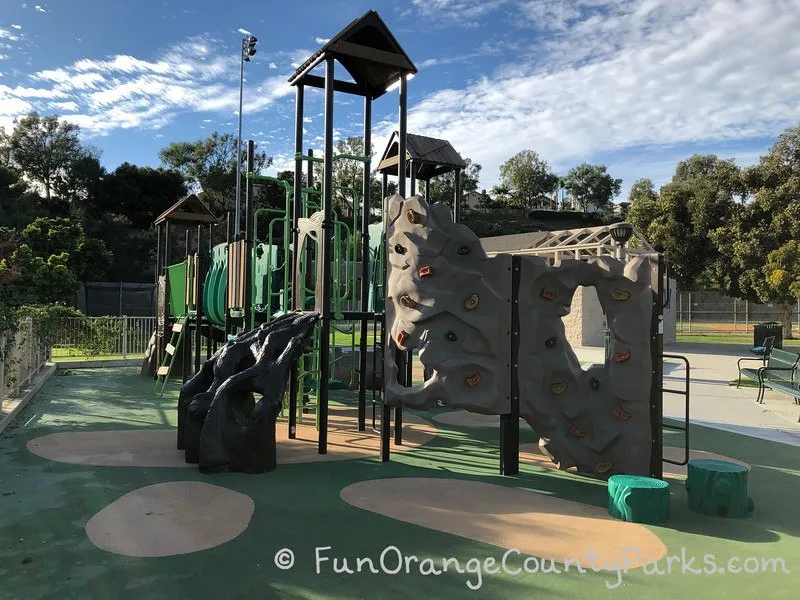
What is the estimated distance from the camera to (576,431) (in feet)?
19.7

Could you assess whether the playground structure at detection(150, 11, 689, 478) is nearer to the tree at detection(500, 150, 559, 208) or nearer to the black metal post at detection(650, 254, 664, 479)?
the black metal post at detection(650, 254, 664, 479)

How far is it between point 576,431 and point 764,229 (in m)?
25.7

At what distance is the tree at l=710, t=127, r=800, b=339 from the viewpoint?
25.4m

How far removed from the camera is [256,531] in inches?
170

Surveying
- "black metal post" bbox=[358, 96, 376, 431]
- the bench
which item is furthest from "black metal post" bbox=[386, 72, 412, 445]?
the bench

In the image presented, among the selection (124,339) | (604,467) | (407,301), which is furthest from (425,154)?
(124,339)

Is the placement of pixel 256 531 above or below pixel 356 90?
below

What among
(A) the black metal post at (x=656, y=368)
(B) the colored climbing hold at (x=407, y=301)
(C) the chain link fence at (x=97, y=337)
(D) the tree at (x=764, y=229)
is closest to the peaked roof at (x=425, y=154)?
(B) the colored climbing hold at (x=407, y=301)

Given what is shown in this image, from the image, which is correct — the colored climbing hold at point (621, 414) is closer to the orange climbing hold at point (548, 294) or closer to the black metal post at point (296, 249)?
the orange climbing hold at point (548, 294)

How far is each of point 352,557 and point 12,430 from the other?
6066 mm

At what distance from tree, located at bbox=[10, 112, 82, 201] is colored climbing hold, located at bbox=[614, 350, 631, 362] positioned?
4961 centimetres

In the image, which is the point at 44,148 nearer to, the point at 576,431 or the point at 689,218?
the point at 689,218

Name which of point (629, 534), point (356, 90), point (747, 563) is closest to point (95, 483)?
point (629, 534)

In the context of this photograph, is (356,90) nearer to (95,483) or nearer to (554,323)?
(554,323)
